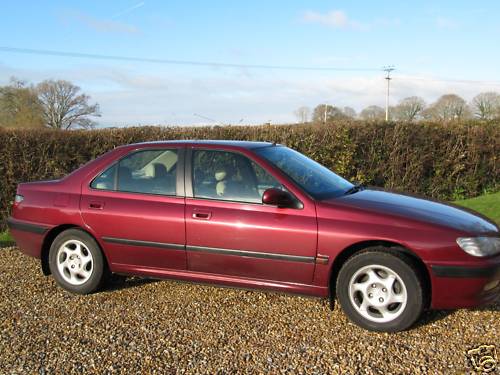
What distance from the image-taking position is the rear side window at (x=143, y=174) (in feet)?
15.0

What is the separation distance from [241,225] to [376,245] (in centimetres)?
112

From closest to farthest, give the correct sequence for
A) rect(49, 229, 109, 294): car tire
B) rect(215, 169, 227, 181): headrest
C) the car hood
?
1. the car hood
2. rect(215, 169, 227, 181): headrest
3. rect(49, 229, 109, 294): car tire

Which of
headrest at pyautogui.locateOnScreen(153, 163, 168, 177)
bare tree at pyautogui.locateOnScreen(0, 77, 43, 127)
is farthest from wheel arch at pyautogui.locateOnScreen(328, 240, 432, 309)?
bare tree at pyautogui.locateOnScreen(0, 77, 43, 127)

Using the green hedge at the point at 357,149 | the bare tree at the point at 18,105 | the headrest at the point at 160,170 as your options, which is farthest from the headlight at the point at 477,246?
the bare tree at the point at 18,105

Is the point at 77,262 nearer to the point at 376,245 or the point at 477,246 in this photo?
the point at 376,245

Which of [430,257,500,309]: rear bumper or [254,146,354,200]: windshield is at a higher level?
[254,146,354,200]: windshield

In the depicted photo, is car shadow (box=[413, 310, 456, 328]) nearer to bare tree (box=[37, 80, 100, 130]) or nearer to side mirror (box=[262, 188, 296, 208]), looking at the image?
side mirror (box=[262, 188, 296, 208])

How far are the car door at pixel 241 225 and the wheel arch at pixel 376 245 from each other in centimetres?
20

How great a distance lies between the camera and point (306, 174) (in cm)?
456

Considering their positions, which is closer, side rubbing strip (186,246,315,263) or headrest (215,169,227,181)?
side rubbing strip (186,246,315,263)

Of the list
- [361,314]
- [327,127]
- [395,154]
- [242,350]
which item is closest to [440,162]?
[395,154]

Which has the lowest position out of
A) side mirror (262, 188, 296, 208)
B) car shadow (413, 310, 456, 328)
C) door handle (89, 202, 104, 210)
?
car shadow (413, 310, 456, 328)

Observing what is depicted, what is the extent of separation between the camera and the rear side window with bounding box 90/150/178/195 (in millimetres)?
4562

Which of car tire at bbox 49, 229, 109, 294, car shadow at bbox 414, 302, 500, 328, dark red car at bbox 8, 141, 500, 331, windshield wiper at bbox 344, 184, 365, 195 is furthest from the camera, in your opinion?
car tire at bbox 49, 229, 109, 294
